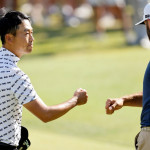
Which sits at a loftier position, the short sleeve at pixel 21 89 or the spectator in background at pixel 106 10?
the short sleeve at pixel 21 89

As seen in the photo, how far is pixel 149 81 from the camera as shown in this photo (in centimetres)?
392

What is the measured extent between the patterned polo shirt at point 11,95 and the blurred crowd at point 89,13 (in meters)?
20.2

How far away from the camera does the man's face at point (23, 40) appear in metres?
3.86

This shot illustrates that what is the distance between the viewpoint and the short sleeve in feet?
11.9

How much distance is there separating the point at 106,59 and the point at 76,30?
10.1 metres

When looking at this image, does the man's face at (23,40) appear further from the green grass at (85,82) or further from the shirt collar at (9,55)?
the green grass at (85,82)

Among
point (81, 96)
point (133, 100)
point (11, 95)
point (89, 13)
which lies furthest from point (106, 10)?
point (11, 95)

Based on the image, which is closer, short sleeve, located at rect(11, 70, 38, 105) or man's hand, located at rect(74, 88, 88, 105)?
short sleeve, located at rect(11, 70, 38, 105)

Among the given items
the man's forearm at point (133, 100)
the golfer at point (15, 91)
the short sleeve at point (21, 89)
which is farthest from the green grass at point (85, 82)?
the short sleeve at point (21, 89)

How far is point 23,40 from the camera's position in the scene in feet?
12.7

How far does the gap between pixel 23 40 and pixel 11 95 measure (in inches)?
17.6

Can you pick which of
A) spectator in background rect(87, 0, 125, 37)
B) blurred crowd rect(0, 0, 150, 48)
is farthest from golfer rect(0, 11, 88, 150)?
spectator in background rect(87, 0, 125, 37)

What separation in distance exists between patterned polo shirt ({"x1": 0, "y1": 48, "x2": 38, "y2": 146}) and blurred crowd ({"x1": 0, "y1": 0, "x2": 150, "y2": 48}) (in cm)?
2020

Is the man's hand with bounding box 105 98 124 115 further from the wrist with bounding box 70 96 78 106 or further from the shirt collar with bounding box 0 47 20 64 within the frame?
the shirt collar with bounding box 0 47 20 64
